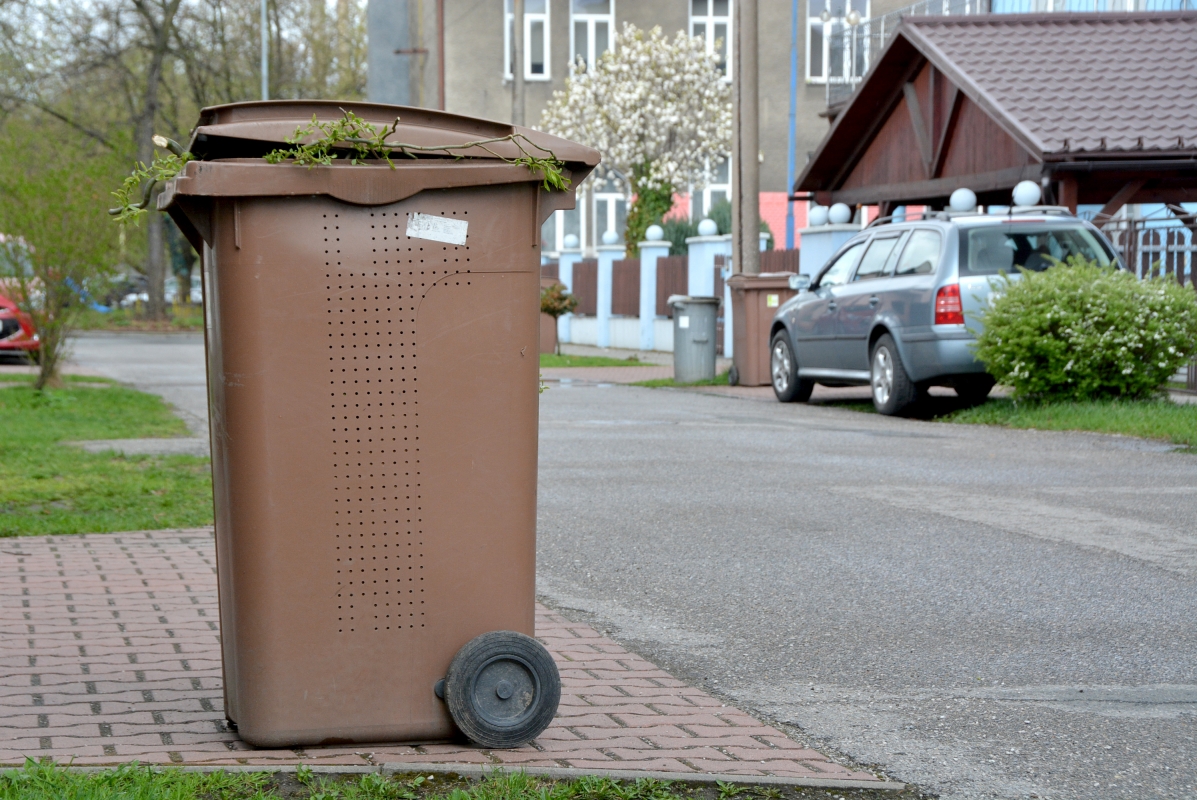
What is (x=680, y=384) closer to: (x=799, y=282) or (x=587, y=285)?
(x=799, y=282)

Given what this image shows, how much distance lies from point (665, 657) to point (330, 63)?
4544 cm

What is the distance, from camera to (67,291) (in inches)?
631

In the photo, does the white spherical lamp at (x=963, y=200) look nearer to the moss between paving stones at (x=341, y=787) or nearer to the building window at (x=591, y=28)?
the moss between paving stones at (x=341, y=787)

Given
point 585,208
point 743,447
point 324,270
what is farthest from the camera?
point 585,208

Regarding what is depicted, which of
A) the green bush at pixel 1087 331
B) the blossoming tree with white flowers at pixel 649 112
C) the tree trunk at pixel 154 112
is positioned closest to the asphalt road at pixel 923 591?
the green bush at pixel 1087 331

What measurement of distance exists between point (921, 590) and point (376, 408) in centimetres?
308

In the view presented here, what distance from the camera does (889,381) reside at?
1412 centimetres

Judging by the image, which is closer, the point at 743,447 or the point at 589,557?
the point at 589,557

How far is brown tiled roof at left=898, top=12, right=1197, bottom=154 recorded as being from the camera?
17609mm

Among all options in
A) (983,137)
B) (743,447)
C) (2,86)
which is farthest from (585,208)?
(743,447)

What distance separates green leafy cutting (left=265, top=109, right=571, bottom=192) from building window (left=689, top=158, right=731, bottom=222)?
135 feet

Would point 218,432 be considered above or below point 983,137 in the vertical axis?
below

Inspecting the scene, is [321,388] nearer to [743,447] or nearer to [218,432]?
[218,432]

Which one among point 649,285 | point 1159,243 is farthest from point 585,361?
point 1159,243
